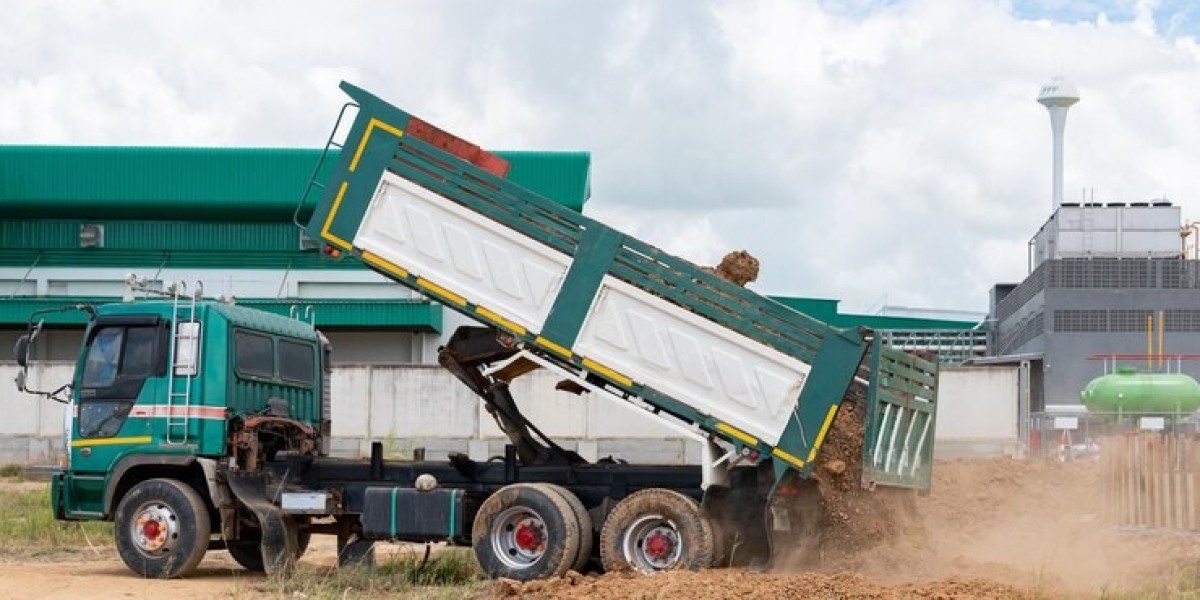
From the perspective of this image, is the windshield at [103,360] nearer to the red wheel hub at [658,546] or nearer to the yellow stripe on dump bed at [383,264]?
the yellow stripe on dump bed at [383,264]

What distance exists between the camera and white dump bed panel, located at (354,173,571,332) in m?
14.5

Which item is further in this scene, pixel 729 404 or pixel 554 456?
pixel 554 456

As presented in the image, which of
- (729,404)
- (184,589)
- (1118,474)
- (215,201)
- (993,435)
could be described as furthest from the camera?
(215,201)

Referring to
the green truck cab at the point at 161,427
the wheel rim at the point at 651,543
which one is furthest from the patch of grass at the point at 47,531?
the wheel rim at the point at 651,543

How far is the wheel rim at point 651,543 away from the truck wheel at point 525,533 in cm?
50

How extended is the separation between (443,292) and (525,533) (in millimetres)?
2356

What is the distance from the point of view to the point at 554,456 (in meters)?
15.6

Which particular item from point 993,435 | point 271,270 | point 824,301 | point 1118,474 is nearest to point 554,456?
point 1118,474

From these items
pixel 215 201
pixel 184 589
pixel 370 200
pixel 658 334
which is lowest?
pixel 184 589

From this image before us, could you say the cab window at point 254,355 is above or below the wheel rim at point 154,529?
above

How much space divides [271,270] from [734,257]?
119ft

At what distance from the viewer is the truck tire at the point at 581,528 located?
14443mm

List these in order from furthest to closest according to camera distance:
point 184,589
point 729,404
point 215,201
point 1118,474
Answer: point 215,201 → point 1118,474 → point 184,589 → point 729,404

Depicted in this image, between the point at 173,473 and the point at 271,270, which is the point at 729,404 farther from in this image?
the point at 271,270
